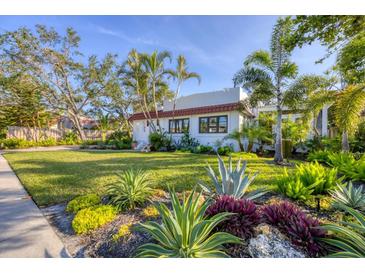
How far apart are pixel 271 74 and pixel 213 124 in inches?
234

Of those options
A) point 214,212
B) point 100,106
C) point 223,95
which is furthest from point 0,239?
point 100,106

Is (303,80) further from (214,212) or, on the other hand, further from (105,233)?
(105,233)

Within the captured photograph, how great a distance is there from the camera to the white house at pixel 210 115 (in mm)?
13273

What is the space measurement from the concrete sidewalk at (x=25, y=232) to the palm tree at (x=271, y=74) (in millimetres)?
9154

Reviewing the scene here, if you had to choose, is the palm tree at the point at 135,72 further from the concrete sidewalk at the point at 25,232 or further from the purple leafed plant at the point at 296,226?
the purple leafed plant at the point at 296,226

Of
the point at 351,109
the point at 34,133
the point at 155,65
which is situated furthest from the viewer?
the point at 34,133

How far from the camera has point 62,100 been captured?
2188 centimetres

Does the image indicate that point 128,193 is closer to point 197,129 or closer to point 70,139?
point 197,129

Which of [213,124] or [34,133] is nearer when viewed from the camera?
[213,124]

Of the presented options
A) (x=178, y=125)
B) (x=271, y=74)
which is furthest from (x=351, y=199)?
(x=178, y=125)

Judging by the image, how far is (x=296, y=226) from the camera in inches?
95.4

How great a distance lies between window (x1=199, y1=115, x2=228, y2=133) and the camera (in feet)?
45.8

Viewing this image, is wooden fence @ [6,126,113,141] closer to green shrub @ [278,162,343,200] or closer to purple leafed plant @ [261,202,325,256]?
green shrub @ [278,162,343,200]
